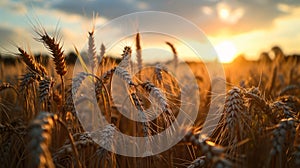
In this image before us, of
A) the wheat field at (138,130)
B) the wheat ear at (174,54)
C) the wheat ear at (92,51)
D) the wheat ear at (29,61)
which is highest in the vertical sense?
the wheat ear at (174,54)

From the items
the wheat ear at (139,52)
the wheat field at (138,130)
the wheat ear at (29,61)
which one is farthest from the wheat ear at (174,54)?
the wheat ear at (29,61)

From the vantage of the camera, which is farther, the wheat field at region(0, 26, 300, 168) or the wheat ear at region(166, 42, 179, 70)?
the wheat ear at region(166, 42, 179, 70)

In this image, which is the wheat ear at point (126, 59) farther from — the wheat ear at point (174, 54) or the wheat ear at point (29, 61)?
the wheat ear at point (174, 54)

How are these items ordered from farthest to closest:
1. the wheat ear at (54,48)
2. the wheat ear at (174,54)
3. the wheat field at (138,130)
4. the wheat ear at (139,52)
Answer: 1. the wheat ear at (174,54)
2. the wheat ear at (139,52)
3. the wheat ear at (54,48)
4. the wheat field at (138,130)

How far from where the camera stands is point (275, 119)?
217cm

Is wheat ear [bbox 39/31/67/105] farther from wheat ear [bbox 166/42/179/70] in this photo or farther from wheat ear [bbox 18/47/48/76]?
wheat ear [bbox 166/42/179/70]

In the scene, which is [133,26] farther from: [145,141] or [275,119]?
[275,119]

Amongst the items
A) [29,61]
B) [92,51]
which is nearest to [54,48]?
[29,61]

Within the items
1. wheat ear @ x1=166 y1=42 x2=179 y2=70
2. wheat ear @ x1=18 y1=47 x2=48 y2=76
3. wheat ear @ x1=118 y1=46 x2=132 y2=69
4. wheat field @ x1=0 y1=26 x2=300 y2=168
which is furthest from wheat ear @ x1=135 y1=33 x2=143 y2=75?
wheat ear @ x1=166 y1=42 x2=179 y2=70

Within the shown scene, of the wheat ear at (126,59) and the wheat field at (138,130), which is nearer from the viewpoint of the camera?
the wheat field at (138,130)

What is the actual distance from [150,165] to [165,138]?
0.21m

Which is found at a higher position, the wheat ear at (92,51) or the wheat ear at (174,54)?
the wheat ear at (174,54)

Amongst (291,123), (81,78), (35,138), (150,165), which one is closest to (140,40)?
(81,78)

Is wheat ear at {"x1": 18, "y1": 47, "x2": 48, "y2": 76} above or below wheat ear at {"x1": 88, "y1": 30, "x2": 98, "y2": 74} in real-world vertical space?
below
